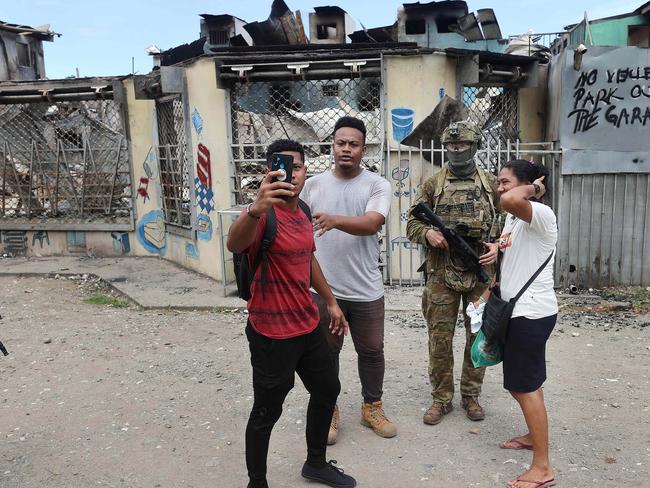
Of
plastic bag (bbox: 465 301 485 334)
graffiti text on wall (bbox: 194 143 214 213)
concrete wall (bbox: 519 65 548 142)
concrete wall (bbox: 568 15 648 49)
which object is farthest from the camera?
concrete wall (bbox: 568 15 648 49)

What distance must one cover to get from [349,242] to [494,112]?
502 centimetres

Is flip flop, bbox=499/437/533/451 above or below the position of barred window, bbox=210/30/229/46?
below

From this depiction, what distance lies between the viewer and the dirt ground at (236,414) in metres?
2.98

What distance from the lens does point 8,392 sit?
13.5 feet

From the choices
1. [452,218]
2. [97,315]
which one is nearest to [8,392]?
[97,315]

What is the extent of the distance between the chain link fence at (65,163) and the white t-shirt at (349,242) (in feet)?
21.4

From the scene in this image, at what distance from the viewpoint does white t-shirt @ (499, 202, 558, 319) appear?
2.62 m

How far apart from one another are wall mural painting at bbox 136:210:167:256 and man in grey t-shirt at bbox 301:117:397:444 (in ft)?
19.5

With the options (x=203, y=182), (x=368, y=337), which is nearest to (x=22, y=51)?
(x=203, y=182)

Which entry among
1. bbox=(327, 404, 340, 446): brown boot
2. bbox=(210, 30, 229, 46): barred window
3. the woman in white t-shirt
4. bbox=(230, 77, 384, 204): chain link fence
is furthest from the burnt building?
the woman in white t-shirt

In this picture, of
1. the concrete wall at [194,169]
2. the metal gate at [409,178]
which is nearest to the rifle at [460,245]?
the metal gate at [409,178]

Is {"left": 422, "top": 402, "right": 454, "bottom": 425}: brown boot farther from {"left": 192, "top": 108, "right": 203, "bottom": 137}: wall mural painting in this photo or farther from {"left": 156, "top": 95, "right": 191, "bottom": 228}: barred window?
{"left": 156, "top": 95, "right": 191, "bottom": 228}: barred window

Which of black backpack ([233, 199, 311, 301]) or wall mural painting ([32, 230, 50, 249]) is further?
wall mural painting ([32, 230, 50, 249])

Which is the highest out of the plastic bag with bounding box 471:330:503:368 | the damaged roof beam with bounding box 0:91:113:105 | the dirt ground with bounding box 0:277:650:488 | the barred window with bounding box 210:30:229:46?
the barred window with bounding box 210:30:229:46
